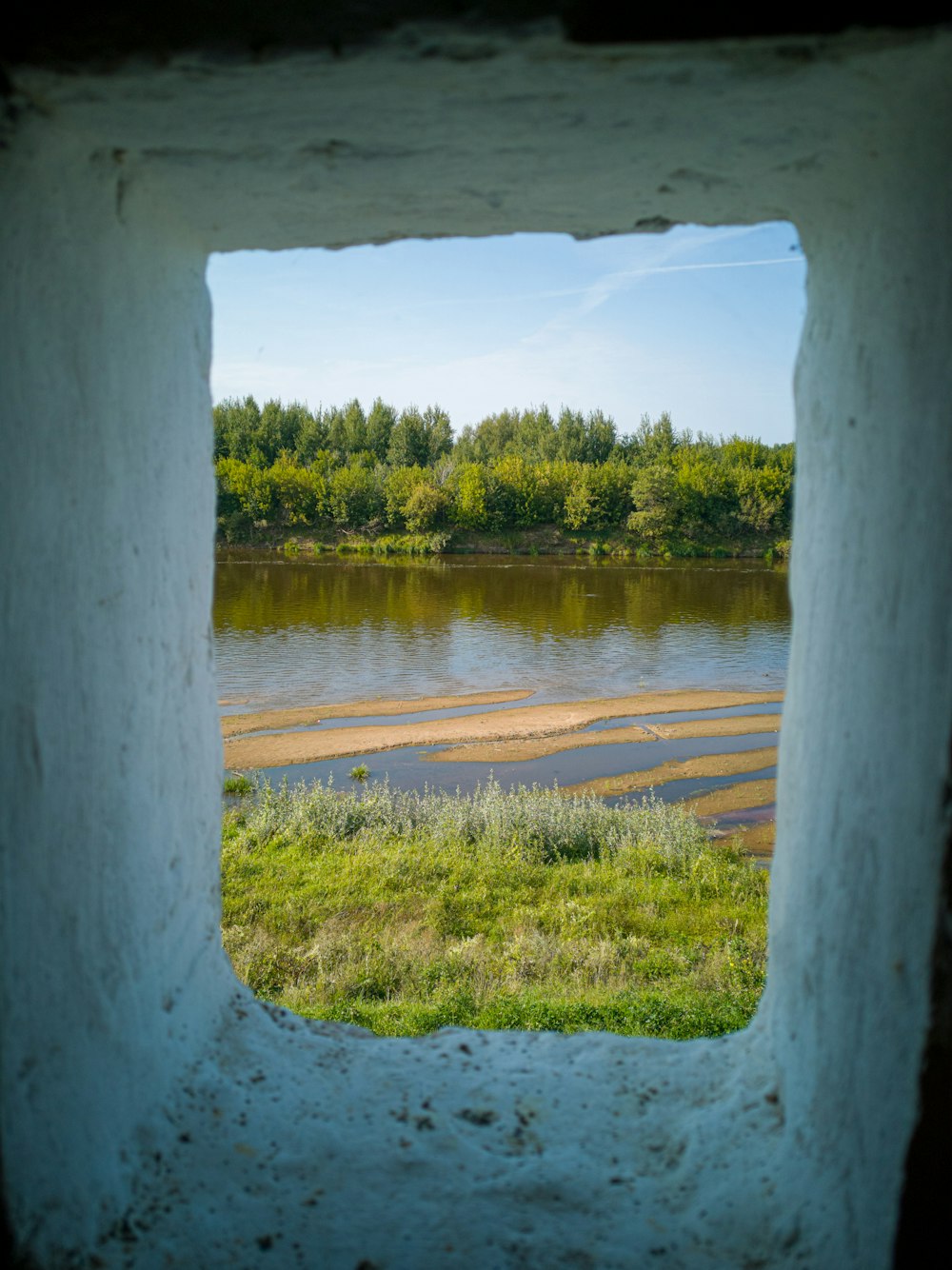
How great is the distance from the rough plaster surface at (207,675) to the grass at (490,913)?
3.05m

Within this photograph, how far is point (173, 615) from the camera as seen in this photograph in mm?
1857

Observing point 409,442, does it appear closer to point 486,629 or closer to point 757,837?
point 486,629

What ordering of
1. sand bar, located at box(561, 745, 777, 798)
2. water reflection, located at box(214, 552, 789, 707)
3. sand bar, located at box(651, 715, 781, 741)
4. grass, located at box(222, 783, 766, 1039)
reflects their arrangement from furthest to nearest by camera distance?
water reflection, located at box(214, 552, 789, 707)
sand bar, located at box(651, 715, 781, 741)
sand bar, located at box(561, 745, 777, 798)
grass, located at box(222, 783, 766, 1039)

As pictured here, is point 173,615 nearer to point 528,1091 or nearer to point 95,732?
point 95,732

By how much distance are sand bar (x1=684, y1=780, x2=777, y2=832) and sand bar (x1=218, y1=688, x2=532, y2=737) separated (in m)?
5.80

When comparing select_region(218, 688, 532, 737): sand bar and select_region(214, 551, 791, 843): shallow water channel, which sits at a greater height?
select_region(214, 551, 791, 843): shallow water channel

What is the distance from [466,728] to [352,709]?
8.11 ft

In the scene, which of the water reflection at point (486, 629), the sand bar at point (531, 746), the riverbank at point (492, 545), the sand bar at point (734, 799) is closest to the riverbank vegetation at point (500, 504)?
the riverbank at point (492, 545)

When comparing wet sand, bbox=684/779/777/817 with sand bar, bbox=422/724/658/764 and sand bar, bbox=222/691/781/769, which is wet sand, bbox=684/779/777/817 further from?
sand bar, bbox=222/691/781/769

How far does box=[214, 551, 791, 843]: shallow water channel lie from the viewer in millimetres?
13539

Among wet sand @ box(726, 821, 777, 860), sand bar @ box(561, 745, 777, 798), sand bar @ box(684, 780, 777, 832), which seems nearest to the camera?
wet sand @ box(726, 821, 777, 860)

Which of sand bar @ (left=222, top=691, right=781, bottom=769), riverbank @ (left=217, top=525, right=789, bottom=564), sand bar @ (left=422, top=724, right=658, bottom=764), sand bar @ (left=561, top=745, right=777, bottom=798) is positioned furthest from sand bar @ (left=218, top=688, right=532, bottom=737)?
riverbank @ (left=217, top=525, right=789, bottom=564)

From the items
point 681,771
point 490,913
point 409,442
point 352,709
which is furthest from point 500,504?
point 490,913

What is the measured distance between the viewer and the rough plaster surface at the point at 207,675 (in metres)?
1.24
